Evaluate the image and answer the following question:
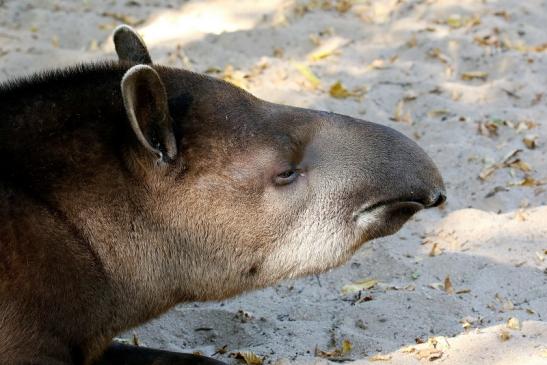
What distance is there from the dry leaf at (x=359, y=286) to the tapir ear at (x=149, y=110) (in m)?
1.87

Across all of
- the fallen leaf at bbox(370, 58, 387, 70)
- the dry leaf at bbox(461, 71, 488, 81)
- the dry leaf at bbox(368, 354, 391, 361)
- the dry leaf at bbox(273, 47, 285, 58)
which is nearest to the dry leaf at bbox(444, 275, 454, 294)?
the dry leaf at bbox(368, 354, 391, 361)

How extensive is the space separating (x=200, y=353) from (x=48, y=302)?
1.31m

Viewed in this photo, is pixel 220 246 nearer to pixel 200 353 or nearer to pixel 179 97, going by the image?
pixel 179 97

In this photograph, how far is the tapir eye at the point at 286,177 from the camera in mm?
3865

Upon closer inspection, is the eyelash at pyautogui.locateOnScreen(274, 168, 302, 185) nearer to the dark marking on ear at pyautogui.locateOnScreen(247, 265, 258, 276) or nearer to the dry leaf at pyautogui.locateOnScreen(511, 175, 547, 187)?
the dark marking on ear at pyautogui.locateOnScreen(247, 265, 258, 276)

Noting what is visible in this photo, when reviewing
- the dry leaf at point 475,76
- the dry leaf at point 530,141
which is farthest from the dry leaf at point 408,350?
the dry leaf at point 475,76

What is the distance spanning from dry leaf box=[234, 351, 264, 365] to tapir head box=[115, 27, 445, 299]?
591 mm

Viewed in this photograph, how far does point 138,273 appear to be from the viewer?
3.75 metres

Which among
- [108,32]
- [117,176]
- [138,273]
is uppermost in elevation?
[117,176]

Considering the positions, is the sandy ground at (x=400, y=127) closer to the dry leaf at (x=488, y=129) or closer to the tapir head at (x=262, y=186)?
the dry leaf at (x=488, y=129)

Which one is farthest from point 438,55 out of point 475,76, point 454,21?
point 454,21

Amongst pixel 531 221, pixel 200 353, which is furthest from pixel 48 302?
pixel 531 221

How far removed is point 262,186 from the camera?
3.86m

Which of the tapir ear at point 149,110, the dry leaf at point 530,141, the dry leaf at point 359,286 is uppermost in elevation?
the tapir ear at point 149,110
